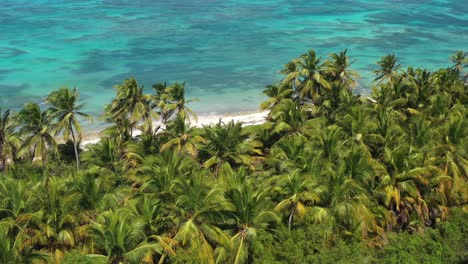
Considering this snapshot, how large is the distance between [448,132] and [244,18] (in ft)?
344

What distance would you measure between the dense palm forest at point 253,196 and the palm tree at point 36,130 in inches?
3.8

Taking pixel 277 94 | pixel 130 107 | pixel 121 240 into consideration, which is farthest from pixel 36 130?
pixel 277 94

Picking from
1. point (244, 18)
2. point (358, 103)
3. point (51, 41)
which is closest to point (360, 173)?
point (358, 103)

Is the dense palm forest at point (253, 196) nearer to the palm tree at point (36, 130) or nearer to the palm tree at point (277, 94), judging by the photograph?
the palm tree at point (36, 130)

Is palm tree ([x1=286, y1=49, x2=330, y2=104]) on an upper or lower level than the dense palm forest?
upper

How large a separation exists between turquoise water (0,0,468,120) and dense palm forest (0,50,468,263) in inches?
1205

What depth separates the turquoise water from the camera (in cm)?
7556

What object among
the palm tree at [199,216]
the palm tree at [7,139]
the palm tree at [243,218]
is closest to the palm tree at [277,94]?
the palm tree at [243,218]

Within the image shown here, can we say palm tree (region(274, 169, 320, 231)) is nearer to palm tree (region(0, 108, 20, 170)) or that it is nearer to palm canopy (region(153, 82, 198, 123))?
palm canopy (region(153, 82, 198, 123))

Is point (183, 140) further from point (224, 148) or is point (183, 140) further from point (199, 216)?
point (199, 216)

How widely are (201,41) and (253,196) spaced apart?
8287 cm

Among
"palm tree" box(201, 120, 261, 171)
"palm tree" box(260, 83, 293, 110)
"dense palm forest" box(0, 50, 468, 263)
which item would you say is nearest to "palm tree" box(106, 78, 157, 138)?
"dense palm forest" box(0, 50, 468, 263)

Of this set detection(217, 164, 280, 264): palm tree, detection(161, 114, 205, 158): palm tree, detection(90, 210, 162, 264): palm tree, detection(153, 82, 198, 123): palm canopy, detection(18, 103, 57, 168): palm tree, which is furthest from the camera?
detection(153, 82, 198, 123): palm canopy

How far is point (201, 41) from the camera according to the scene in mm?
104312
